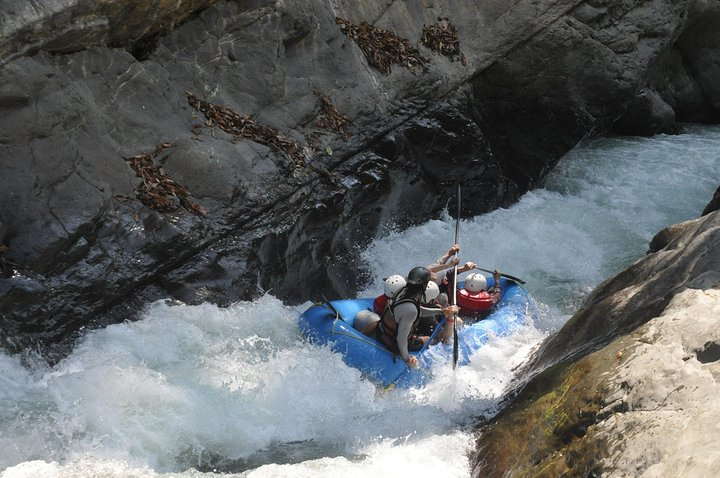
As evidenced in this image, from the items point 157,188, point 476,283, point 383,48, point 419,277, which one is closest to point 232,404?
point 419,277

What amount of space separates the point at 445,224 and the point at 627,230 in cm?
275

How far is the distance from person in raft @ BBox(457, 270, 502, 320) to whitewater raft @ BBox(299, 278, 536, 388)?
9.8 inches

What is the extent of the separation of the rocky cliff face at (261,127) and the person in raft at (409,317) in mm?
1582

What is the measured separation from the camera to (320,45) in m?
10.1

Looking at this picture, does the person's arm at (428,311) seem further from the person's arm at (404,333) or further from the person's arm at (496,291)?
the person's arm at (496,291)

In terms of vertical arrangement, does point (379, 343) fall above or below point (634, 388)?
below

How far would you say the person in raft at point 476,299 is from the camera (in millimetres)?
8805

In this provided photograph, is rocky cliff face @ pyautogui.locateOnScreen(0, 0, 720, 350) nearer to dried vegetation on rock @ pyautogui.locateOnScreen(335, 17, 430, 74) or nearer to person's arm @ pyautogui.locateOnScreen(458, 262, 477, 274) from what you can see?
dried vegetation on rock @ pyautogui.locateOnScreen(335, 17, 430, 74)

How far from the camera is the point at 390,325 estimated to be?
7.64 meters

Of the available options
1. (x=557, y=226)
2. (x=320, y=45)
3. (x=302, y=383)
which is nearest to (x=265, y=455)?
(x=302, y=383)

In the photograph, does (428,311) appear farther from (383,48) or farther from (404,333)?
(383,48)

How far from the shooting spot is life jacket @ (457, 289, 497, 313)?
8.80 metres

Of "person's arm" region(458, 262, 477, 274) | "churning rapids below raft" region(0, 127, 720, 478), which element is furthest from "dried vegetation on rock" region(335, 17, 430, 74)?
"churning rapids below raft" region(0, 127, 720, 478)

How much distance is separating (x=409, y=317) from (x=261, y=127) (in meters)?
3.15
